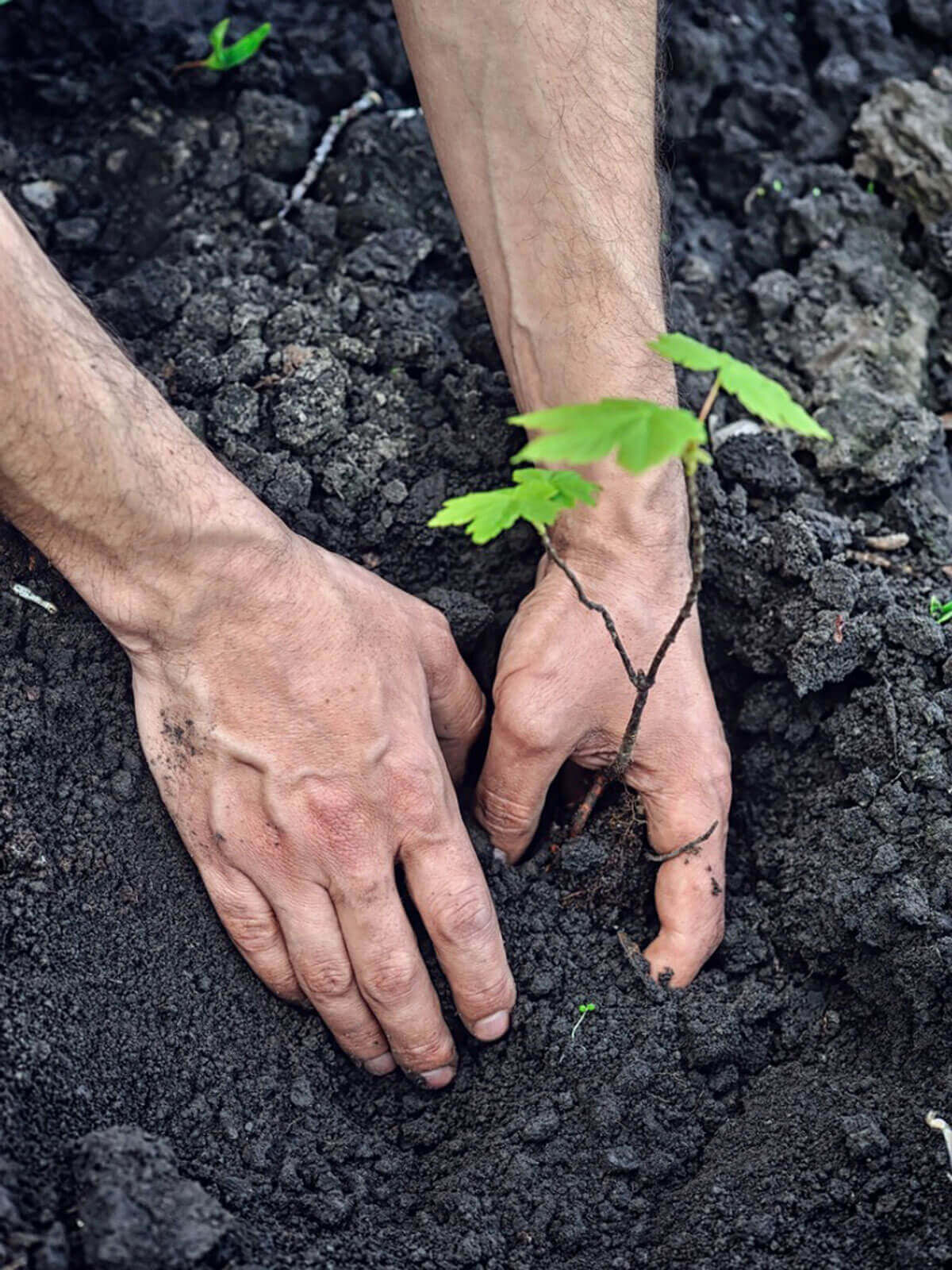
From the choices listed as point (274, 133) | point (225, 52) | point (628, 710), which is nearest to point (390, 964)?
point (628, 710)

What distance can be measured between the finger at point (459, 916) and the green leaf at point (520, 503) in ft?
2.29

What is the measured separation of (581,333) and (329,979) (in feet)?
4.43

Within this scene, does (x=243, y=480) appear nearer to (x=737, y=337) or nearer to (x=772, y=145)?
(x=737, y=337)

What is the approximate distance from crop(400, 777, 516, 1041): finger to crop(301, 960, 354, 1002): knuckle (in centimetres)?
17

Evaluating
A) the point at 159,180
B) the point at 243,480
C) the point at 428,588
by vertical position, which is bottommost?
the point at 428,588

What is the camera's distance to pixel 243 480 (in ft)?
8.37

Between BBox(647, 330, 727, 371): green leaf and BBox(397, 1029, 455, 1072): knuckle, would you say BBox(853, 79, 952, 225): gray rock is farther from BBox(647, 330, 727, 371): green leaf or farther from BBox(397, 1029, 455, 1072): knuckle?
BBox(397, 1029, 455, 1072): knuckle

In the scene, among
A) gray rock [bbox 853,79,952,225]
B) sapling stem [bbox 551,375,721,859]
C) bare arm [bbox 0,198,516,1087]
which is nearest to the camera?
sapling stem [bbox 551,375,721,859]

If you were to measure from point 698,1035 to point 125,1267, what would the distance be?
1053 mm

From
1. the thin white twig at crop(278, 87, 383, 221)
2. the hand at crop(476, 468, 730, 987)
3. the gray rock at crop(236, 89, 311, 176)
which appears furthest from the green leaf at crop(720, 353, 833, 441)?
the gray rock at crop(236, 89, 311, 176)

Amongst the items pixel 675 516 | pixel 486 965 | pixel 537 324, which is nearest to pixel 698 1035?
pixel 486 965

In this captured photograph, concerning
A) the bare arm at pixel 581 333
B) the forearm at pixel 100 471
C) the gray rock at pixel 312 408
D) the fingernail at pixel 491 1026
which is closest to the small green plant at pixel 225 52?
the bare arm at pixel 581 333

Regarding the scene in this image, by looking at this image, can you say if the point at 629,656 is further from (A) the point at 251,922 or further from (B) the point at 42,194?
(B) the point at 42,194

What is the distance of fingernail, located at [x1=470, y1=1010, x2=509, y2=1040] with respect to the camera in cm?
218
